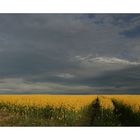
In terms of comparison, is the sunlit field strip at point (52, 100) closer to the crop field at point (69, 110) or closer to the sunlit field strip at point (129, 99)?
the crop field at point (69, 110)

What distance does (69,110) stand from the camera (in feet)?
45.6

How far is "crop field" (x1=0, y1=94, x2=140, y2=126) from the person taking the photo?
1355 cm

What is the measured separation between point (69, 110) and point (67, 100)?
20cm

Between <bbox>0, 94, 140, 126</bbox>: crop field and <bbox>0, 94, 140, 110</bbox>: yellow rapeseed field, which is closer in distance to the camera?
<bbox>0, 94, 140, 126</bbox>: crop field

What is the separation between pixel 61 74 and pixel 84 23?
3.29 feet

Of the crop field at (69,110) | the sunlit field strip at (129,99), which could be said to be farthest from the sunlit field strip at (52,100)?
the sunlit field strip at (129,99)

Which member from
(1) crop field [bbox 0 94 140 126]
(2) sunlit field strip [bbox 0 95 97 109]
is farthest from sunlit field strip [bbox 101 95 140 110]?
(2) sunlit field strip [bbox 0 95 97 109]

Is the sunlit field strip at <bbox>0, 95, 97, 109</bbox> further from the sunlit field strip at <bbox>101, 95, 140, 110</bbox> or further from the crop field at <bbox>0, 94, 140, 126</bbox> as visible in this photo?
the sunlit field strip at <bbox>101, 95, 140, 110</bbox>

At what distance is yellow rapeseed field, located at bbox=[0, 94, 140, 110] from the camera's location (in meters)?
13.7

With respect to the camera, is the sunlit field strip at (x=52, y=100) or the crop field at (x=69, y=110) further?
the sunlit field strip at (x=52, y=100)

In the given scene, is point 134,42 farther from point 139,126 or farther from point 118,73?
point 139,126

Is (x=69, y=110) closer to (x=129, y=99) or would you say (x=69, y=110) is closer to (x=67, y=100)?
(x=67, y=100)

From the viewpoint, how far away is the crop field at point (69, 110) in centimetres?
1355

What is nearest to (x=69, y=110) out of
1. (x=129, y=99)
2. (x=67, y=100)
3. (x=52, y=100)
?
(x=67, y=100)
